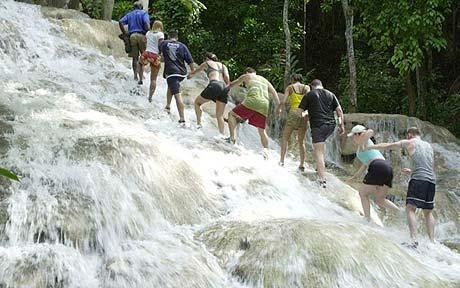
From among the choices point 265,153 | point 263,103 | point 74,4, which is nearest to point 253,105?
point 263,103

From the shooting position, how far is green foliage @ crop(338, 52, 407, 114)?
18.9m

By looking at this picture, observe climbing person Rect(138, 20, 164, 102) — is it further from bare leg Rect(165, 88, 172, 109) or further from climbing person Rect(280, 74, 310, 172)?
climbing person Rect(280, 74, 310, 172)

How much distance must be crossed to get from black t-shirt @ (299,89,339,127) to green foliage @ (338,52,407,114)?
31.9 feet

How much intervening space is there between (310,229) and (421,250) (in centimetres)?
184

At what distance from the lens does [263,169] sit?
29.3 feet

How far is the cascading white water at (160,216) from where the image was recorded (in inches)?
210

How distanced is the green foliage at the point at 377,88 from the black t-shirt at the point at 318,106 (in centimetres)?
972

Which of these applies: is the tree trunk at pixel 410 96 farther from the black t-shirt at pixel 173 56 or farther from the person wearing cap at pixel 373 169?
the person wearing cap at pixel 373 169

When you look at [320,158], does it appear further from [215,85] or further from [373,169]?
[215,85]

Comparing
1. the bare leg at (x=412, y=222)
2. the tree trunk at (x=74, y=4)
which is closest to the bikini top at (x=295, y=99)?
the bare leg at (x=412, y=222)

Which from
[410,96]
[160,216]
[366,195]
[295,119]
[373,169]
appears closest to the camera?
[160,216]

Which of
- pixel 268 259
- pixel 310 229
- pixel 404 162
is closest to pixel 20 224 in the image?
pixel 268 259

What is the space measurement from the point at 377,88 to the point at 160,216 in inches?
550

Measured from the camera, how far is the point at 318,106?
9.05 m
